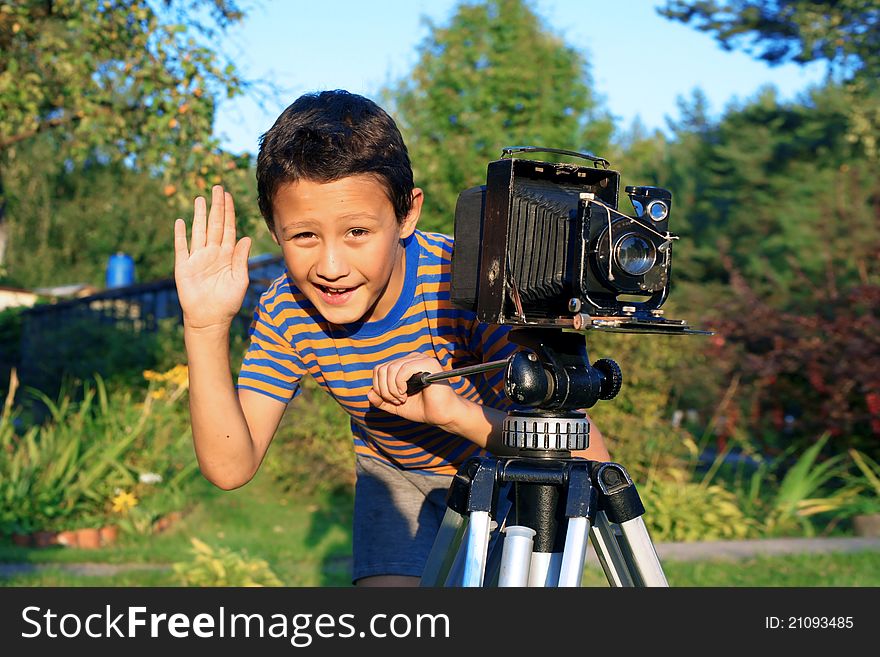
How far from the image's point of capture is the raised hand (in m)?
2.50

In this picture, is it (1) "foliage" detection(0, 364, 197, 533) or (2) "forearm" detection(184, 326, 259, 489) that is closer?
(2) "forearm" detection(184, 326, 259, 489)

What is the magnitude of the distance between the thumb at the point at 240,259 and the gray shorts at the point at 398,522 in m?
1.13

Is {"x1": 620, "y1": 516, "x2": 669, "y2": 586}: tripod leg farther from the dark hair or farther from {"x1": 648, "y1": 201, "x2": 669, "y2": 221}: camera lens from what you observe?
the dark hair

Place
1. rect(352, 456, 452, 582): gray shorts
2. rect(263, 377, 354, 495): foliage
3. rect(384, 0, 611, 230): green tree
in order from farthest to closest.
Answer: rect(384, 0, 611, 230): green tree
rect(263, 377, 354, 495): foliage
rect(352, 456, 452, 582): gray shorts

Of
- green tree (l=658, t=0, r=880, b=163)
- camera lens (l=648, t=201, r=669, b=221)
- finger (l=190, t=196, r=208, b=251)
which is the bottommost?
finger (l=190, t=196, r=208, b=251)

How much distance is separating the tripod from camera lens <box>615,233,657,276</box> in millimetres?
250

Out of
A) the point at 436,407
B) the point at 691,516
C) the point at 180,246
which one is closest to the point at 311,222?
the point at 180,246

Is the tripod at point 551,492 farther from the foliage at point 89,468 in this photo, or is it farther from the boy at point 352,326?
the foliage at point 89,468

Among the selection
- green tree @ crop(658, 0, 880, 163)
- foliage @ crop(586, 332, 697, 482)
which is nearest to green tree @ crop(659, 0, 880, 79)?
green tree @ crop(658, 0, 880, 163)

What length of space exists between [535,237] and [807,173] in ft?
A: 83.8

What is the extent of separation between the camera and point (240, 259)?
2.56m

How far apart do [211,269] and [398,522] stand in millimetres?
1238

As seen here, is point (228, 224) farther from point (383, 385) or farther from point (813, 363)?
point (813, 363)
